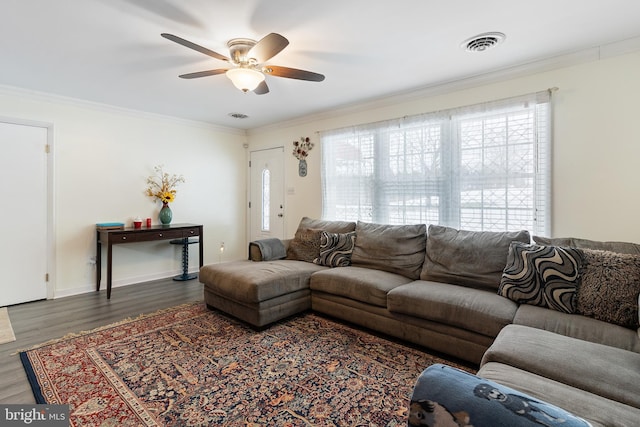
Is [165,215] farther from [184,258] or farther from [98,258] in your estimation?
[98,258]

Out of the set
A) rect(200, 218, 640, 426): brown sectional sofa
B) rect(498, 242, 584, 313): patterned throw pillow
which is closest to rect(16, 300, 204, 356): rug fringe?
rect(200, 218, 640, 426): brown sectional sofa

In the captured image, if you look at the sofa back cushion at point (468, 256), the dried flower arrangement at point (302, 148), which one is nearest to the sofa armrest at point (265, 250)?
the dried flower arrangement at point (302, 148)

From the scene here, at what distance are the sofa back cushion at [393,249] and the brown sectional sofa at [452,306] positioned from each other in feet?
0.03

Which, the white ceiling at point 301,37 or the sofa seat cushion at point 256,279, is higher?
the white ceiling at point 301,37

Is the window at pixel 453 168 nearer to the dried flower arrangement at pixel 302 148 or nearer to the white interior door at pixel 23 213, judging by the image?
the dried flower arrangement at pixel 302 148

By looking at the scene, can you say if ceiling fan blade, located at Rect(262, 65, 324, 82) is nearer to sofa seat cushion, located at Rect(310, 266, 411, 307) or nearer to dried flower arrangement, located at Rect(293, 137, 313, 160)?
sofa seat cushion, located at Rect(310, 266, 411, 307)

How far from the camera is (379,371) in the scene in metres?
2.16

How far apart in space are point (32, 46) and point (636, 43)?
475cm

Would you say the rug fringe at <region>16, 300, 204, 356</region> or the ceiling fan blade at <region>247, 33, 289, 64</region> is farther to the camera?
the rug fringe at <region>16, 300, 204, 356</region>

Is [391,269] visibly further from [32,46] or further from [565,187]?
[32,46]

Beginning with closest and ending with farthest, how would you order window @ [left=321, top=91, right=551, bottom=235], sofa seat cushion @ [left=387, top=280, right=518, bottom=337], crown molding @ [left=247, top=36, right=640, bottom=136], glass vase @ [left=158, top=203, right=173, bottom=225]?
sofa seat cushion @ [left=387, top=280, right=518, bottom=337] → crown molding @ [left=247, top=36, right=640, bottom=136] → window @ [left=321, top=91, right=551, bottom=235] → glass vase @ [left=158, top=203, right=173, bottom=225]

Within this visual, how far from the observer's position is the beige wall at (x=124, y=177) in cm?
376

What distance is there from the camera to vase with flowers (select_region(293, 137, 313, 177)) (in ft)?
15.4

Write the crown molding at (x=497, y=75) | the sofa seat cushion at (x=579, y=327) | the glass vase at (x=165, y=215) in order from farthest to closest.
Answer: the glass vase at (x=165, y=215)
the crown molding at (x=497, y=75)
the sofa seat cushion at (x=579, y=327)
